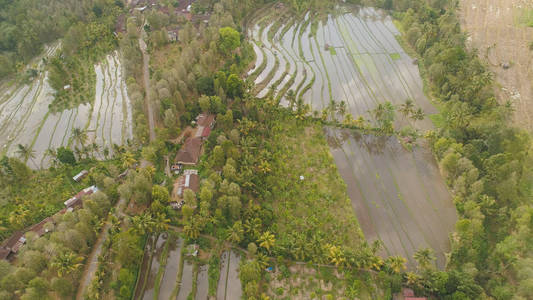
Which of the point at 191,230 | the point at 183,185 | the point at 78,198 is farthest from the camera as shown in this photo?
the point at 183,185

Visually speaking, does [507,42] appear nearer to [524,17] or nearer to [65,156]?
[524,17]

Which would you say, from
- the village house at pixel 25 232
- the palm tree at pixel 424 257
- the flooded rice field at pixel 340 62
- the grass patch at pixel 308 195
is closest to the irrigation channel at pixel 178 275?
the grass patch at pixel 308 195

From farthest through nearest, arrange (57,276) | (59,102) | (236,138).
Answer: (59,102) → (236,138) → (57,276)

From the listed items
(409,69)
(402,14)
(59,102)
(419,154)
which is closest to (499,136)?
(419,154)

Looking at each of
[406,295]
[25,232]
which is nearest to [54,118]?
[25,232]

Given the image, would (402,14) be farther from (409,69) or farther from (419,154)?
(419,154)

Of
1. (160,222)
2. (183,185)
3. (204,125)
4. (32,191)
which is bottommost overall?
(32,191)
